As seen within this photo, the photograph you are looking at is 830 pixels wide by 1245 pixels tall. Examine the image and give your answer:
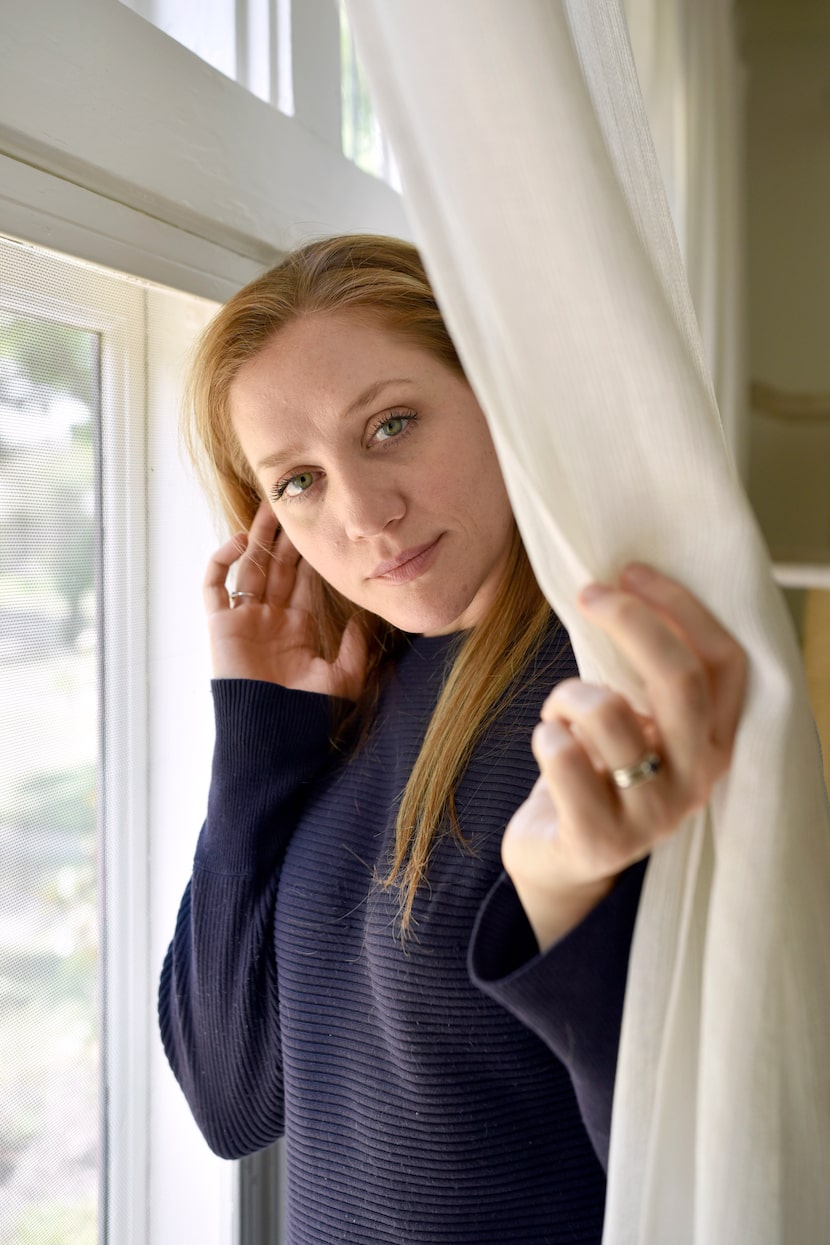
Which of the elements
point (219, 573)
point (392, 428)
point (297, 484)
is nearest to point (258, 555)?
point (219, 573)

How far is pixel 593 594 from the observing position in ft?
1.60

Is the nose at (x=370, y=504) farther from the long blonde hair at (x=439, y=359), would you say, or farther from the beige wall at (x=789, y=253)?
the beige wall at (x=789, y=253)

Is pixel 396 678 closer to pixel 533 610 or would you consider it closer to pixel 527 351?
pixel 533 610

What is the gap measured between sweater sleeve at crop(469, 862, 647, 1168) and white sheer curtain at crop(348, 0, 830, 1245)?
4cm

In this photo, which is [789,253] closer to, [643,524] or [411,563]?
[411,563]

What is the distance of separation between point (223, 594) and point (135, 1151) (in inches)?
25.4

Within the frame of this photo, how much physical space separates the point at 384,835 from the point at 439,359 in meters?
0.45

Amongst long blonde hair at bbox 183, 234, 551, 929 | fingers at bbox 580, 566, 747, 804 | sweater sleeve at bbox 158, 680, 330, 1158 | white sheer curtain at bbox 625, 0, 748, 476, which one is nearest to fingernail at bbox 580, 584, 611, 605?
fingers at bbox 580, 566, 747, 804

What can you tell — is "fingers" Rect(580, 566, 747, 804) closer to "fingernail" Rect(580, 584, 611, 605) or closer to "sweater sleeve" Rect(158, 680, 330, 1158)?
"fingernail" Rect(580, 584, 611, 605)

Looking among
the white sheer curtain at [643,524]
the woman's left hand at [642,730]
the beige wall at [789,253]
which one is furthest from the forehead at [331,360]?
the beige wall at [789,253]

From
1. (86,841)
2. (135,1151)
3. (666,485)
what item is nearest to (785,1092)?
(666,485)

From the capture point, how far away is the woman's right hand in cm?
108

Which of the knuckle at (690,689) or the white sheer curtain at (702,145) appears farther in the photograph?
the white sheer curtain at (702,145)

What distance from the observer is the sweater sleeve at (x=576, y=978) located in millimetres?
579
